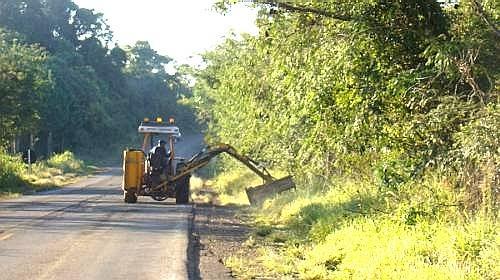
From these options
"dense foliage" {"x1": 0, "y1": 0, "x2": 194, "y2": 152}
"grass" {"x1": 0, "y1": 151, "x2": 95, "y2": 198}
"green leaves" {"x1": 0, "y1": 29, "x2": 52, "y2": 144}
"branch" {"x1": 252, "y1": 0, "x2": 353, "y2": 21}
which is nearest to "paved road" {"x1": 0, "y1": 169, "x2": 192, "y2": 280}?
"branch" {"x1": 252, "y1": 0, "x2": 353, "y2": 21}

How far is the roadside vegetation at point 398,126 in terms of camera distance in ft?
32.4

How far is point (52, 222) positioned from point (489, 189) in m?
10.8

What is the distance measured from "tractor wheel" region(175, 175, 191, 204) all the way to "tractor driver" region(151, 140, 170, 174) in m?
0.66

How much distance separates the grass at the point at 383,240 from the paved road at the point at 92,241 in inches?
56.9

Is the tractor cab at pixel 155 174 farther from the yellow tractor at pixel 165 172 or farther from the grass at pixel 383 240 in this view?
the grass at pixel 383 240

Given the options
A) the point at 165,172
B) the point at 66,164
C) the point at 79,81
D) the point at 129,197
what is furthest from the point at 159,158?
the point at 79,81

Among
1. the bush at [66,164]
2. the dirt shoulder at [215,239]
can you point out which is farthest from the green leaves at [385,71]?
the bush at [66,164]

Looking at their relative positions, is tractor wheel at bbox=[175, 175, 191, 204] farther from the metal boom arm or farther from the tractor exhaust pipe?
the tractor exhaust pipe

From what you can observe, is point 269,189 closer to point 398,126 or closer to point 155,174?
point 155,174

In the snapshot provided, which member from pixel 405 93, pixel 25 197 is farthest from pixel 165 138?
pixel 405 93

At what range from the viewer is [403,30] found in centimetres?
1207

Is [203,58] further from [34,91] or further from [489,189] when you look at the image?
[489,189]

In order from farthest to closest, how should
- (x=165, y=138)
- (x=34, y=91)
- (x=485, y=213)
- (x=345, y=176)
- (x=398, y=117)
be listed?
(x=34, y=91), (x=165, y=138), (x=345, y=176), (x=398, y=117), (x=485, y=213)

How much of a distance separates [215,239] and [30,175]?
24.7 m
